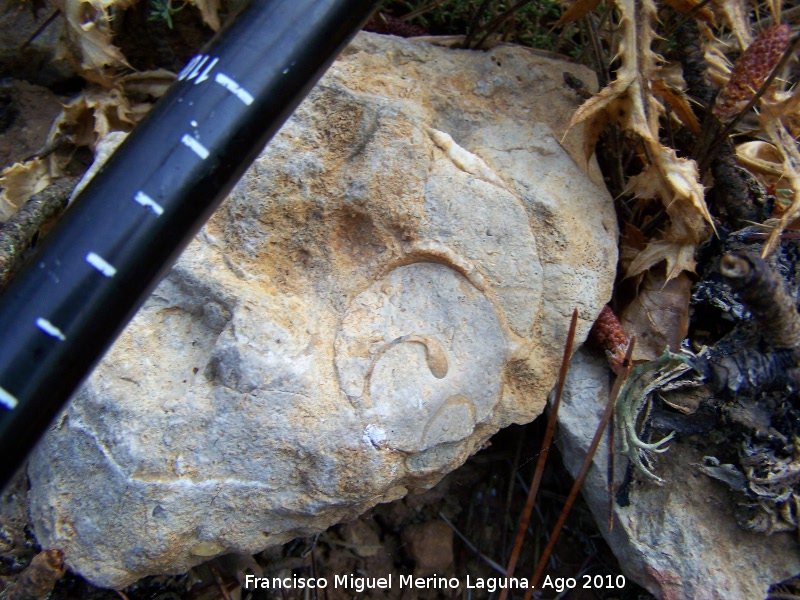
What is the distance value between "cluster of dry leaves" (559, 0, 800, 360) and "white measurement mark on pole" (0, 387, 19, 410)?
1.37m

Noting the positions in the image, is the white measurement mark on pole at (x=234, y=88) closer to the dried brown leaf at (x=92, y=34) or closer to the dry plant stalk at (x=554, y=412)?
the dry plant stalk at (x=554, y=412)

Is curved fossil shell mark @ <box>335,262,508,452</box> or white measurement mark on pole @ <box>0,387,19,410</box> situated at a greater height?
white measurement mark on pole @ <box>0,387,19,410</box>

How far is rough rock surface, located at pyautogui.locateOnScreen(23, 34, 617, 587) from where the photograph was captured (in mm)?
1381

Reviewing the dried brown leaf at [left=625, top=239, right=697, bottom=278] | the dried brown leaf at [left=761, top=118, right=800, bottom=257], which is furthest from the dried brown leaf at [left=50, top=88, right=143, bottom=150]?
the dried brown leaf at [left=761, top=118, right=800, bottom=257]

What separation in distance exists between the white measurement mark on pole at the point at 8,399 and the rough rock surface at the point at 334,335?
59 centimetres

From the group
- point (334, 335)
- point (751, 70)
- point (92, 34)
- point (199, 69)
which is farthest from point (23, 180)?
point (751, 70)

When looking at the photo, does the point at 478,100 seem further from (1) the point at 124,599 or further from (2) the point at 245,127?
(1) the point at 124,599

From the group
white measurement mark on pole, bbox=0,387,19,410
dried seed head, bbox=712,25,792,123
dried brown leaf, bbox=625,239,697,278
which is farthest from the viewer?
A: dried brown leaf, bbox=625,239,697,278

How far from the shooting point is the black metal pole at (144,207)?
31.9 inches

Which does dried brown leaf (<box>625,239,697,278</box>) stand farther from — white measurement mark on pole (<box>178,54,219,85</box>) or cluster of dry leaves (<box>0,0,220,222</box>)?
cluster of dry leaves (<box>0,0,220,222</box>)

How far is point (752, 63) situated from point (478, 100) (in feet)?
2.29

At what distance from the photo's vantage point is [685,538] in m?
1.63

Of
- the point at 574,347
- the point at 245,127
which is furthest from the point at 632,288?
the point at 245,127

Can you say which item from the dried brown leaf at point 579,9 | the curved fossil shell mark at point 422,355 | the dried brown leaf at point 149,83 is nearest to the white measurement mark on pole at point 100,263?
the curved fossil shell mark at point 422,355
